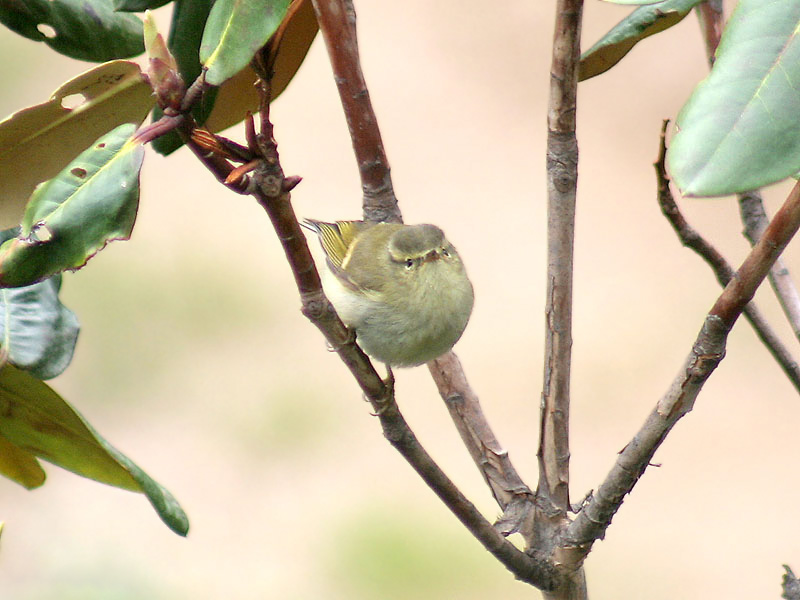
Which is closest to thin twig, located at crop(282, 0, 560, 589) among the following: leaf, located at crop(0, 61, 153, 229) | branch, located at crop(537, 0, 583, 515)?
branch, located at crop(537, 0, 583, 515)

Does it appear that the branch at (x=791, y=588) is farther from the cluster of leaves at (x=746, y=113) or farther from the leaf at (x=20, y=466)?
the leaf at (x=20, y=466)

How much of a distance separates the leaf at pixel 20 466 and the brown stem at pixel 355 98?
60 cm

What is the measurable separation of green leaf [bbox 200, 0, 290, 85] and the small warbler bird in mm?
918

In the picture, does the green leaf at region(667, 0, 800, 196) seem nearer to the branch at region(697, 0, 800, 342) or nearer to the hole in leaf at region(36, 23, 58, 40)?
the branch at region(697, 0, 800, 342)

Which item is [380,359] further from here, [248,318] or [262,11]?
[248,318]

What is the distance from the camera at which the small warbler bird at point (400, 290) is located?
176 cm

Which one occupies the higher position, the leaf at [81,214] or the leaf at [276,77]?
the leaf at [276,77]

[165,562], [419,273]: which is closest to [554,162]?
[419,273]

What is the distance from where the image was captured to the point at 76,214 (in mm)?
854

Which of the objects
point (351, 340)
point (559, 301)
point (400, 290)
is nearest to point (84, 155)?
point (351, 340)

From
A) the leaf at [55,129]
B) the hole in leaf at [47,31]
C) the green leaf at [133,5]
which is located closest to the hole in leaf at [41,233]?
the leaf at [55,129]

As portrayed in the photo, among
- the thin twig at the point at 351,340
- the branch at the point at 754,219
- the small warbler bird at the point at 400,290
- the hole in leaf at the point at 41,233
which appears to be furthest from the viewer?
the small warbler bird at the point at 400,290

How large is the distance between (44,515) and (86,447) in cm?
298

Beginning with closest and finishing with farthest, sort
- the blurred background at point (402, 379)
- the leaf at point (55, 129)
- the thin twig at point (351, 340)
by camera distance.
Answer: the leaf at point (55, 129), the thin twig at point (351, 340), the blurred background at point (402, 379)
